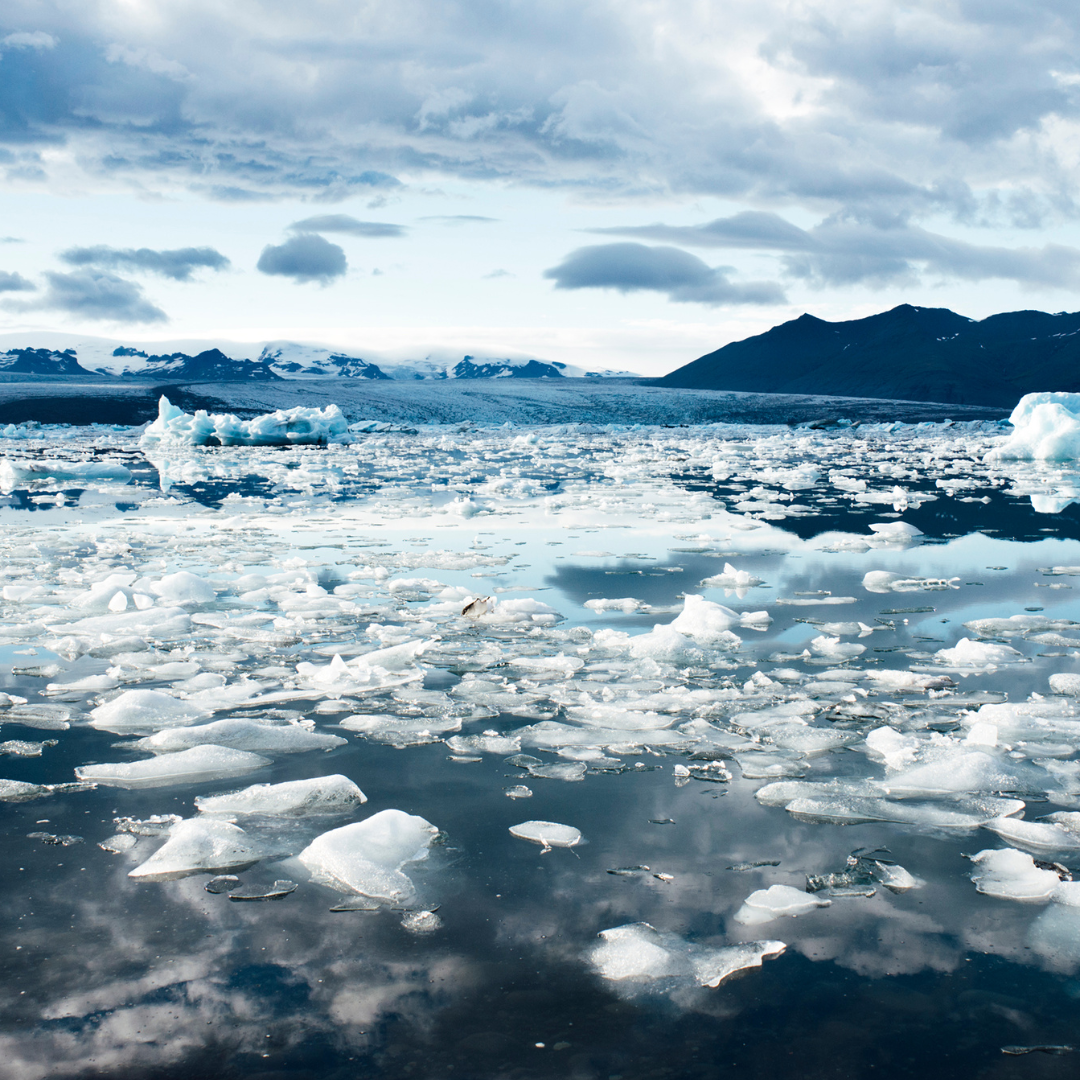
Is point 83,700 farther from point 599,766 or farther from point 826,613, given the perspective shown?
point 826,613

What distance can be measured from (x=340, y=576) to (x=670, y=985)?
19.0 feet

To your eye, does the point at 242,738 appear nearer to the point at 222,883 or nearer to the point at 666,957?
the point at 222,883

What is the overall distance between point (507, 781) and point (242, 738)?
1.13m

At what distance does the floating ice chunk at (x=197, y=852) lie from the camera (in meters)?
2.84

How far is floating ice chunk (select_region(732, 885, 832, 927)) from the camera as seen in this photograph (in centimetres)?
260

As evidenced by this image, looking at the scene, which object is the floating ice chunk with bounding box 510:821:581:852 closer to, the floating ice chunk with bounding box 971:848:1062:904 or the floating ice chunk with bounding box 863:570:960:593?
the floating ice chunk with bounding box 971:848:1062:904

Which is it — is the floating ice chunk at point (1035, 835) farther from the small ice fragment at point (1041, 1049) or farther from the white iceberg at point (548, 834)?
the white iceberg at point (548, 834)

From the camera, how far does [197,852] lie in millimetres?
2904

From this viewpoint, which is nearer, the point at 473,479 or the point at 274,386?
the point at 473,479

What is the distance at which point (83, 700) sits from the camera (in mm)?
4492

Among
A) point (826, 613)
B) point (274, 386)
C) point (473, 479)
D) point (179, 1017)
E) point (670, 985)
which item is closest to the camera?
point (179, 1017)

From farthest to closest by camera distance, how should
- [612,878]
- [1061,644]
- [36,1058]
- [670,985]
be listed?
[1061,644] → [612,878] → [670,985] → [36,1058]

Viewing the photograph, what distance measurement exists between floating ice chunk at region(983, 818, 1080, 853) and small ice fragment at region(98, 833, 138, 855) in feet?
8.92

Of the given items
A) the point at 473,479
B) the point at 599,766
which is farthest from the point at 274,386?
the point at 599,766
